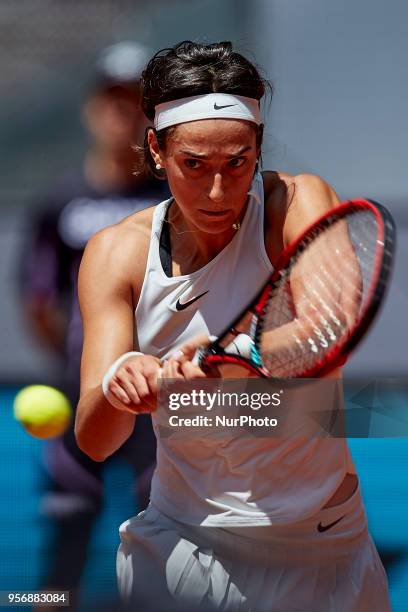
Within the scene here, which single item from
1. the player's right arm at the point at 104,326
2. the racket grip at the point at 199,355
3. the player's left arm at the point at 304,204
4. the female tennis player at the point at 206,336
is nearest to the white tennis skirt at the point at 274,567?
the female tennis player at the point at 206,336

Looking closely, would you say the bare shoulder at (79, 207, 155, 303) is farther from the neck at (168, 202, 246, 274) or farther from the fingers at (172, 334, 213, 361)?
the fingers at (172, 334, 213, 361)

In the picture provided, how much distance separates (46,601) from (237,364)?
70 cm

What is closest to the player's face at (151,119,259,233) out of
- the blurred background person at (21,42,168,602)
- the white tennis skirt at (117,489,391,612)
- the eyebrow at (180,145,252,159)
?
the eyebrow at (180,145,252,159)

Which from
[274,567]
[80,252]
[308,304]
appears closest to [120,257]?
[308,304]

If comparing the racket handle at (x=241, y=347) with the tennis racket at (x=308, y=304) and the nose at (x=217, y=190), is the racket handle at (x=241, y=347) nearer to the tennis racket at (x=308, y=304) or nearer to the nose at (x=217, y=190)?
the tennis racket at (x=308, y=304)

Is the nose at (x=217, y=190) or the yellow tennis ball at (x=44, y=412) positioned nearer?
the nose at (x=217, y=190)

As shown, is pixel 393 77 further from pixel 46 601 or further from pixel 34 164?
pixel 46 601

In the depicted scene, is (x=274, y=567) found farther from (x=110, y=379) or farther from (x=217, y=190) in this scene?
(x=217, y=190)

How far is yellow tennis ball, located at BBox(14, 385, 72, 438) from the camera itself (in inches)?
67.5

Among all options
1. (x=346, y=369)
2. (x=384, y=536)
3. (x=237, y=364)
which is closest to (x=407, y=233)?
(x=346, y=369)

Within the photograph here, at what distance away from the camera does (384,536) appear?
176cm

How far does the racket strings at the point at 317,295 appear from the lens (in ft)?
3.65

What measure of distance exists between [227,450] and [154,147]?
41 centimetres

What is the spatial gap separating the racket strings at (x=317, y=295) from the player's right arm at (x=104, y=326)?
7.7 inches
